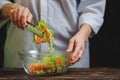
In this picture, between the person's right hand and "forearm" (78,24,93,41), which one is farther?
"forearm" (78,24,93,41)

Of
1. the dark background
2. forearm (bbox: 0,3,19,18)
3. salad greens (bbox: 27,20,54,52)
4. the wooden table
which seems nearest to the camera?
the wooden table

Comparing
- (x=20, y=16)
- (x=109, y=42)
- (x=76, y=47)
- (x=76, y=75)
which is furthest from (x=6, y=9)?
(x=109, y=42)

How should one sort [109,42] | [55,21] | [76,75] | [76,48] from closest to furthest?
[76,75] < [76,48] < [55,21] < [109,42]

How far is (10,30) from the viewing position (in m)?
1.39

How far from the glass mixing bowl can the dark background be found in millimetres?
880

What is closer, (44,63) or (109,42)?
(44,63)

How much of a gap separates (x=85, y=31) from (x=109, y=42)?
26.7 inches

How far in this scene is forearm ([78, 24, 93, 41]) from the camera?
4.09 feet

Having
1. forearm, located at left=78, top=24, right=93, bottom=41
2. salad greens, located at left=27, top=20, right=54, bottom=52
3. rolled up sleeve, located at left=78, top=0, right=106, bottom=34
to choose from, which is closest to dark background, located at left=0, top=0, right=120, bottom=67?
rolled up sleeve, located at left=78, top=0, right=106, bottom=34

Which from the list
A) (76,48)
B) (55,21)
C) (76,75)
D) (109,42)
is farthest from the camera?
(109,42)

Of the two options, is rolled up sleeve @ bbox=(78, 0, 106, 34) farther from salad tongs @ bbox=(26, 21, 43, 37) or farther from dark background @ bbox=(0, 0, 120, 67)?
dark background @ bbox=(0, 0, 120, 67)

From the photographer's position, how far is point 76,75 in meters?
1.03

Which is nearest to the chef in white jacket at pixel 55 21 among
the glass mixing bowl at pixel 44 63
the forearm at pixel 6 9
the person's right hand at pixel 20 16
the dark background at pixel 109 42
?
the forearm at pixel 6 9

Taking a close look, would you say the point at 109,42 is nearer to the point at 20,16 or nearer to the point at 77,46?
the point at 77,46
